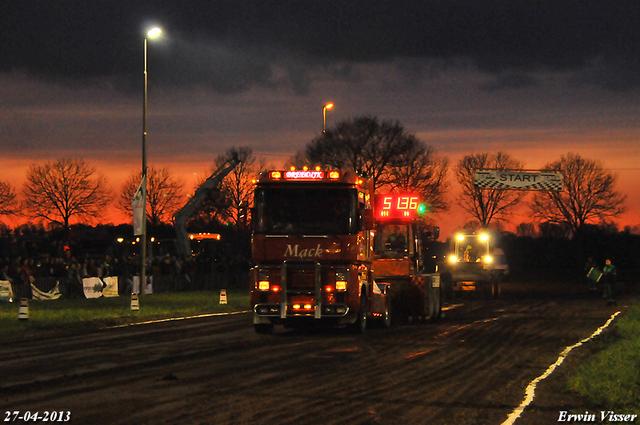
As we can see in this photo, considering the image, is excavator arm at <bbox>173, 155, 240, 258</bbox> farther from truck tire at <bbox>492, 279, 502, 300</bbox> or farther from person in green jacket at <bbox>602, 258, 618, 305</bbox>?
person in green jacket at <bbox>602, 258, 618, 305</bbox>

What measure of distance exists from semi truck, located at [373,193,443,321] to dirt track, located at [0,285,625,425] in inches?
84.0

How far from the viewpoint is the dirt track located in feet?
30.1

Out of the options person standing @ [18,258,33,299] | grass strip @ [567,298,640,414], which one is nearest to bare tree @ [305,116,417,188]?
person standing @ [18,258,33,299]

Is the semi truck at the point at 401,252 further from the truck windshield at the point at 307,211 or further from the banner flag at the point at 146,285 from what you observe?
the banner flag at the point at 146,285

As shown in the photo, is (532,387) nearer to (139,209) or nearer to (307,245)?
(307,245)

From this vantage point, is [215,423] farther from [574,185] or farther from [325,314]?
[574,185]

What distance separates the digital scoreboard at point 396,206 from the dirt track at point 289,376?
3.41 m

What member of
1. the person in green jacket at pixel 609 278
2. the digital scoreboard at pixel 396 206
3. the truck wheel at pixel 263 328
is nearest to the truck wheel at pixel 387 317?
the digital scoreboard at pixel 396 206

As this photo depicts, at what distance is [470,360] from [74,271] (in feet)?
72.1

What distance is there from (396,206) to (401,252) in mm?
1274

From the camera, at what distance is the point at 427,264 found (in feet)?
78.3

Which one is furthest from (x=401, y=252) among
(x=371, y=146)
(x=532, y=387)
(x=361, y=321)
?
(x=371, y=146)

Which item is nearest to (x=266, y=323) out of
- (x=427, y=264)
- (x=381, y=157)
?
(x=427, y=264)

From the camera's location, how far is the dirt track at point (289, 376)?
9.16 metres
